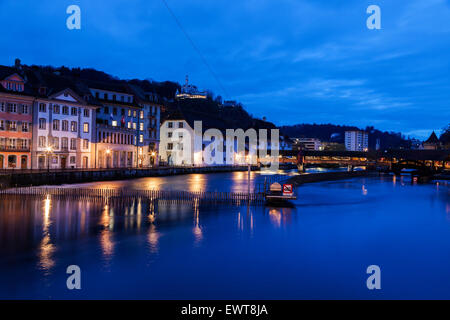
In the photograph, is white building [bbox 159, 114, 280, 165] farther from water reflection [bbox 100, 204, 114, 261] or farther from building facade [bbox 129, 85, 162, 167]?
water reflection [bbox 100, 204, 114, 261]

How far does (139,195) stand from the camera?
4488cm

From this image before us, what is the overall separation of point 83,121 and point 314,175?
153ft

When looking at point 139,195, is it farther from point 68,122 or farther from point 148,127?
point 148,127

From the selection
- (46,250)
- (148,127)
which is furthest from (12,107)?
(46,250)

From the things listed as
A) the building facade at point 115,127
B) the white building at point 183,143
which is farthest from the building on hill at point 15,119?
the white building at point 183,143

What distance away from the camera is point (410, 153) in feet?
436

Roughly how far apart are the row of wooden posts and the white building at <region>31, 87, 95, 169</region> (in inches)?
719

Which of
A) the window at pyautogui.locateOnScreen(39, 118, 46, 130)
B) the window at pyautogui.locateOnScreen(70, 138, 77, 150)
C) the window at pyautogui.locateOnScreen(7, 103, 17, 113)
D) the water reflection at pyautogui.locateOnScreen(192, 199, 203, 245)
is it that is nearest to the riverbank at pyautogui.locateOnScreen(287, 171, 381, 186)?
the water reflection at pyautogui.locateOnScreen(192, 199, 203, 245)

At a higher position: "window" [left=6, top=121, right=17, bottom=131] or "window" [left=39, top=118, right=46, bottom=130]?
"window" [left=39, top=118, right=46, bottom=130]

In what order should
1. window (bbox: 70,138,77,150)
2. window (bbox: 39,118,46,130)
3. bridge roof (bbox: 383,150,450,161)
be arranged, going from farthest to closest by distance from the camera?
bridge roof (bbox: 383,150,450,161), window (bbox: 70,138,77,150), window (bbox: 39,118,46,130)

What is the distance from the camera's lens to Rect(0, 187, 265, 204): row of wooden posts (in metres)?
43.7

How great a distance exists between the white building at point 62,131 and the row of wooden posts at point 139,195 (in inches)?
719

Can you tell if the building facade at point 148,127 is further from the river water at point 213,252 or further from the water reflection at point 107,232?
the water reflection at point 107,232

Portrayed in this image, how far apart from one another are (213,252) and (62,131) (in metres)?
52.6
